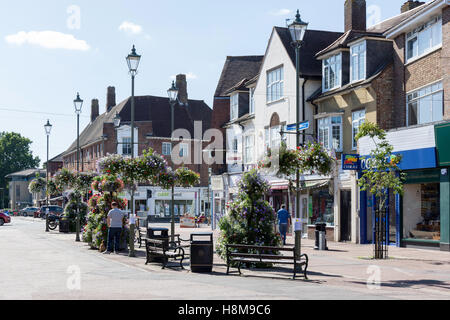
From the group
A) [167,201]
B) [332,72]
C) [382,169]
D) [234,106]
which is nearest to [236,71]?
[234,106]

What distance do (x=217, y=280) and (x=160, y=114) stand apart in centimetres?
5674

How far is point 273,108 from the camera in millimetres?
35062

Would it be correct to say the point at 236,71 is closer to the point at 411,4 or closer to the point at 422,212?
the point at 411,4

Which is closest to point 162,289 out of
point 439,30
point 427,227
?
point 427,227

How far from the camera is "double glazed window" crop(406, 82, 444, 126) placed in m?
22.5

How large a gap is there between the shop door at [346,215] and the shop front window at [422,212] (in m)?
4.02

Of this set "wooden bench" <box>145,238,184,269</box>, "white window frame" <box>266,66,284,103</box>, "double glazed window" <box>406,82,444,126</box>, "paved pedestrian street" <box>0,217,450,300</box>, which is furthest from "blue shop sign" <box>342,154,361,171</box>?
"wooden bench" <box>145,238,184,269</box>

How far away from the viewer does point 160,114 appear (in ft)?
227

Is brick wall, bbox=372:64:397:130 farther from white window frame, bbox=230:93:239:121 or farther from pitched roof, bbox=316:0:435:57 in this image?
white window frame, bbox=230:93:239:121

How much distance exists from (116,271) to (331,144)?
1652 cm

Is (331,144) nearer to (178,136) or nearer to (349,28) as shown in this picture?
(349,28)

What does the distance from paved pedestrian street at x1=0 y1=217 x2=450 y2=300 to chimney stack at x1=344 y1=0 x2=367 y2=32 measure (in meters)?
15.4

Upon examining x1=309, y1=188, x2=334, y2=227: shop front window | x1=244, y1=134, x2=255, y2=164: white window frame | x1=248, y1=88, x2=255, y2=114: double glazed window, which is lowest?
x1=309, y1=188, x2=334, y2=227: shop front window

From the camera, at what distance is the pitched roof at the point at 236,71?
4541cm
